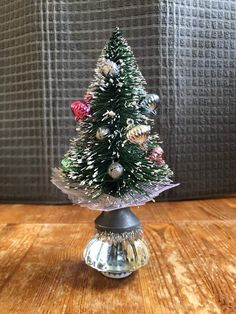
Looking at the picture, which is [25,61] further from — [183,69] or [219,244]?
[219,244]

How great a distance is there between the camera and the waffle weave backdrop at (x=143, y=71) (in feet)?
2.76

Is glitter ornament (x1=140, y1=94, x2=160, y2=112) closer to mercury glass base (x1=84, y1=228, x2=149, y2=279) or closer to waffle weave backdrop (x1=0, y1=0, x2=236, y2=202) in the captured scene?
mercury glass base (x1=84, y1=228, x2=149, y2=279)

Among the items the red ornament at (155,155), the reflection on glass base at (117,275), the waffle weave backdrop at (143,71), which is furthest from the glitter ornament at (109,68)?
the waffle weave backdrop at (143,71)

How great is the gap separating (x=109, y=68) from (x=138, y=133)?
0.31ft

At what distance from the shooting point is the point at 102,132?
429 millimetres

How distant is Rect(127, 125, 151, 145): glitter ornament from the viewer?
409 millimetres

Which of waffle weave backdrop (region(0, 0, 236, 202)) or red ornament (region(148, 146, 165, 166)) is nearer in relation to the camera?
red ornament (region(148, 146, 165, 166))

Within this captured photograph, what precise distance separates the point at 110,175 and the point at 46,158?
0.49m

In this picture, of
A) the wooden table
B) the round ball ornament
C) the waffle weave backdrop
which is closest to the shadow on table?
the wooden table

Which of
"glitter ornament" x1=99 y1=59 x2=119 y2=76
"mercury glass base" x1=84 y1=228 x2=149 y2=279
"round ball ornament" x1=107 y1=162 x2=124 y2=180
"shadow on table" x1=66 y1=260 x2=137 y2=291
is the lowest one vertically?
"shadow on table" x1=66 y1=260 x2=137 y2=291

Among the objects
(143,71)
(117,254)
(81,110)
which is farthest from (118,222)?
(143,71)

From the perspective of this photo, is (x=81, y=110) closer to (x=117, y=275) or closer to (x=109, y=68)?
(x=109, y=68)

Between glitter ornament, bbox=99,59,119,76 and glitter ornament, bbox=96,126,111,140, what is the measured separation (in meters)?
0.07

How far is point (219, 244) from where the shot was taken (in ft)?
1.88
